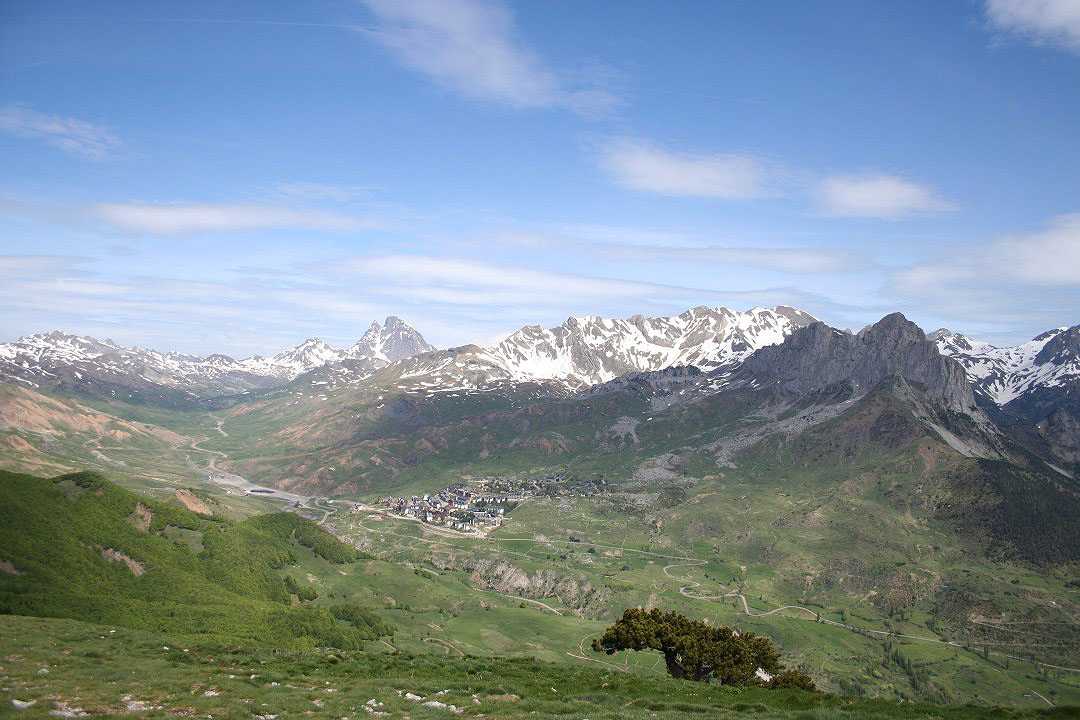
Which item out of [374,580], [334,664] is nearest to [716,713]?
[334,664]

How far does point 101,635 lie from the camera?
54250 mm

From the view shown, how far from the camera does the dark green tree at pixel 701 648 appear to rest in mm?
56781

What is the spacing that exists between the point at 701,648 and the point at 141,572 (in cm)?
8482

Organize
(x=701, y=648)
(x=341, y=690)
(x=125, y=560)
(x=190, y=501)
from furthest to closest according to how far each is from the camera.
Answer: (x=190, y=501) → (x=125, y=560) → (x=701, y=648) → (x=341, y=690)

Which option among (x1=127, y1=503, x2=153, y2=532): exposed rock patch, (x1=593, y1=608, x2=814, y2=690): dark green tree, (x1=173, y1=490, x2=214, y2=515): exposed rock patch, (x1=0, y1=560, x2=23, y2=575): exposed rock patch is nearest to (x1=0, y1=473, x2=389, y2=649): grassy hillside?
(x1=0, y1=560, x2=23, y2=575): exposed rock patch

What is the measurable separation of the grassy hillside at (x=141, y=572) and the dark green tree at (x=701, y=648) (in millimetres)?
44455

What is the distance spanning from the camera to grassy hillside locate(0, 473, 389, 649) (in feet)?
262

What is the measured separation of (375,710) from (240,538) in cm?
11940

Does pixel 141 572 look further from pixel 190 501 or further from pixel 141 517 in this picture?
pixel 190 501

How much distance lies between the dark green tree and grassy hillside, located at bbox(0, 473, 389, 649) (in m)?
44.5

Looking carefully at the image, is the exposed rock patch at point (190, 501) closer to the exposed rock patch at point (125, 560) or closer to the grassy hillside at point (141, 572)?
the grassy hillside at point (141, 572)

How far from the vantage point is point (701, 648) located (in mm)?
58156

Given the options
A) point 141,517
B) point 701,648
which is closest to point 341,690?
point 701,648

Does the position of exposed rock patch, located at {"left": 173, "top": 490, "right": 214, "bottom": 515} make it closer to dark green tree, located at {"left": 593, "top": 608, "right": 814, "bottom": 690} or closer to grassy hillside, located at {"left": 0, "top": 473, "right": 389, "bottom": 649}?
grassy hillside, located at {"left": 0, "top": 473, "right": 389, "bottom": 649}
